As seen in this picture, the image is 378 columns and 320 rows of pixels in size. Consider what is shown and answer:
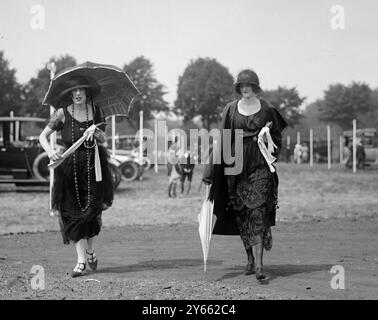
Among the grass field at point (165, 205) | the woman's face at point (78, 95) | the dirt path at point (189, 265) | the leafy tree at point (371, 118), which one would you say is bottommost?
the grass field at point (165, 205)

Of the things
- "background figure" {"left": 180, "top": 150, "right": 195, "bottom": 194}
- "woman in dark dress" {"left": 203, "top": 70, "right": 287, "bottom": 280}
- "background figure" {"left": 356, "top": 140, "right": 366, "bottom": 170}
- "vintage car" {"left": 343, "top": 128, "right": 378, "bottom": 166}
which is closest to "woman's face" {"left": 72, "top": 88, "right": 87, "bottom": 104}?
"woman in dark dress" {"left": 203, "top": 70, "right": 287, "bottom": 280}

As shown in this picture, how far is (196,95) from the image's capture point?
5369cm

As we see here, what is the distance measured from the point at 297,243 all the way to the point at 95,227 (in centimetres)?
342

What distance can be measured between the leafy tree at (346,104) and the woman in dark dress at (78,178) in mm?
68353

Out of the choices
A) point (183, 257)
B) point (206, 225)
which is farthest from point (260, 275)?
point (183, 257)

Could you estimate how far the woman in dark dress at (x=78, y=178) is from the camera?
720 cm

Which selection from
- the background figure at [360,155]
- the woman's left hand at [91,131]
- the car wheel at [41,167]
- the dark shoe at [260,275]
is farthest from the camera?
the background figure at [360,155]

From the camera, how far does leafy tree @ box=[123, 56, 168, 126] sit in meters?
47.1

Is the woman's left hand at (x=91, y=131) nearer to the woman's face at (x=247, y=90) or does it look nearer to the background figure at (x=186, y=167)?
the woman's face at (x=247, y=90)

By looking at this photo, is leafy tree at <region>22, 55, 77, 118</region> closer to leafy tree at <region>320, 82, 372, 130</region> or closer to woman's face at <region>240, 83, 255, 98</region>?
leafy tree at <region>320, 82, 372, 130</region>

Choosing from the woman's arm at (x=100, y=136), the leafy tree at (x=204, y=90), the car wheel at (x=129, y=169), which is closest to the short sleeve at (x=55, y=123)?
the woman's arm at (x=100, y=136)

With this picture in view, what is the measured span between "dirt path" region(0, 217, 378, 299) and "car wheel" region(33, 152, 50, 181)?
11524mm
